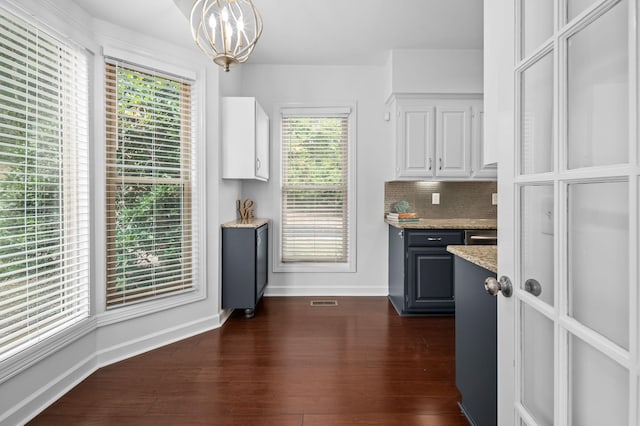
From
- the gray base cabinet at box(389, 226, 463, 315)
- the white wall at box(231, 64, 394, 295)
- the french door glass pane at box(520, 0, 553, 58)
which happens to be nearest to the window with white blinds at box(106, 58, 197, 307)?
the white wall at box(231, 64, 394, 295)

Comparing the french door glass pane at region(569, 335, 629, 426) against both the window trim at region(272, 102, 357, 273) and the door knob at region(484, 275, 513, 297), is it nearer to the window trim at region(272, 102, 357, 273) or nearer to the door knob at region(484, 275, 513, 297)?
the door knob at region(484, 275, 513, 297)

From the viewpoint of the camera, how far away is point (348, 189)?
448 centimetres

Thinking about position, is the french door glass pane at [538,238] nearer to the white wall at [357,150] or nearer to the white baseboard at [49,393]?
the white baseboard at [49,393]

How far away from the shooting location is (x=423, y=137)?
159 inches

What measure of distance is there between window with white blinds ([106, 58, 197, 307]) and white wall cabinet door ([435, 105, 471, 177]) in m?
2.58

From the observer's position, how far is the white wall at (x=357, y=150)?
4426mm

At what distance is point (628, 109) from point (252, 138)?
319 cm

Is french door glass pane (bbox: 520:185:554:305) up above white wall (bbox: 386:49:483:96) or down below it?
below

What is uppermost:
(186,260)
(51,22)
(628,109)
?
(51,22)

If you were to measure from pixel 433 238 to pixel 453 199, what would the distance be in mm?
932

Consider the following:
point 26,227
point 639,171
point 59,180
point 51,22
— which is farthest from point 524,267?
point 51,22

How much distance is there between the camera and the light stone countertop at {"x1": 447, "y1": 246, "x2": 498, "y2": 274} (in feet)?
4.88

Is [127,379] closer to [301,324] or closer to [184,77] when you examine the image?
[301,324]

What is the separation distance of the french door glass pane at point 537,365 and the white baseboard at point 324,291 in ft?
11.2
